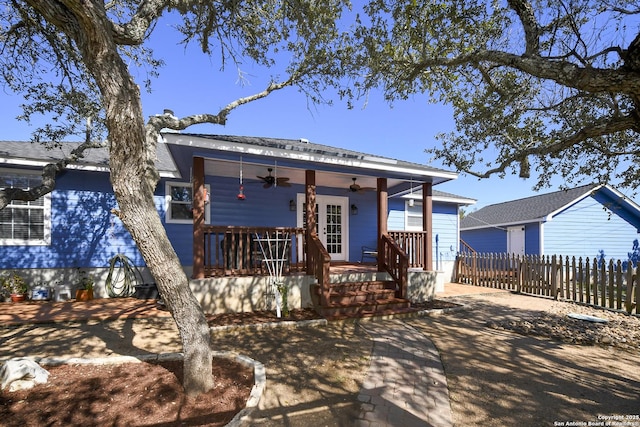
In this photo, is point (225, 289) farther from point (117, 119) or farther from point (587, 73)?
point (587, 73)

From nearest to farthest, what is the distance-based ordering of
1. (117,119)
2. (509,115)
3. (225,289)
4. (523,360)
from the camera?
(117,119) → (523,360) → (225,289) → (509,115)

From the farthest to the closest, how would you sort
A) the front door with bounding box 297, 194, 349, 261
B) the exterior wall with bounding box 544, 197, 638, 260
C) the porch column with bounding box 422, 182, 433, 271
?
the exterior wall with bounding box 544, 197, 638, 260 → the front door with bounding box 297, 194, 349, 261 → the porch column with bounding box 422, 182, 433, 271

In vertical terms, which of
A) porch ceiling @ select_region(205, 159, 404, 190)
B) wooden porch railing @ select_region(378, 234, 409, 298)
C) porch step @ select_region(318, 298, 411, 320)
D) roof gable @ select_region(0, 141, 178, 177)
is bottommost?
porch step @ select_region(318, 298, 411, 320)

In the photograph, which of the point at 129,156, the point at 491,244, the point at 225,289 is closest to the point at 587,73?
the point at 129,156

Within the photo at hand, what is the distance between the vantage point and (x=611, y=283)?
698 centimetres

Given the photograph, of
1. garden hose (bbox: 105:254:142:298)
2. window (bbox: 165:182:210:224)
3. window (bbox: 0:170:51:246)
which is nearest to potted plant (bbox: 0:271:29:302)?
window (bbox: 0:170:51:246)

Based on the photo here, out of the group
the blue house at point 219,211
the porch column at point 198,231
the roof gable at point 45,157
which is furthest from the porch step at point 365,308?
the roof gable at point 45,157

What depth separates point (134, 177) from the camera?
2930mm

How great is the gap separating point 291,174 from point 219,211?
2.40 meters

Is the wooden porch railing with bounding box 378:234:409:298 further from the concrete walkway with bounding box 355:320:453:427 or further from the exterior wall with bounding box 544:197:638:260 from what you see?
the exterior wall with bounding box 544:197:638:260

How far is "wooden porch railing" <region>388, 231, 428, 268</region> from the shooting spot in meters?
7.87

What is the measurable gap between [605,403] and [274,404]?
3261 mm

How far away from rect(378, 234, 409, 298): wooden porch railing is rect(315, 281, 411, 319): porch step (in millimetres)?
233

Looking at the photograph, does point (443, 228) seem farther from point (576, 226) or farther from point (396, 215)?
point (576, 226)
